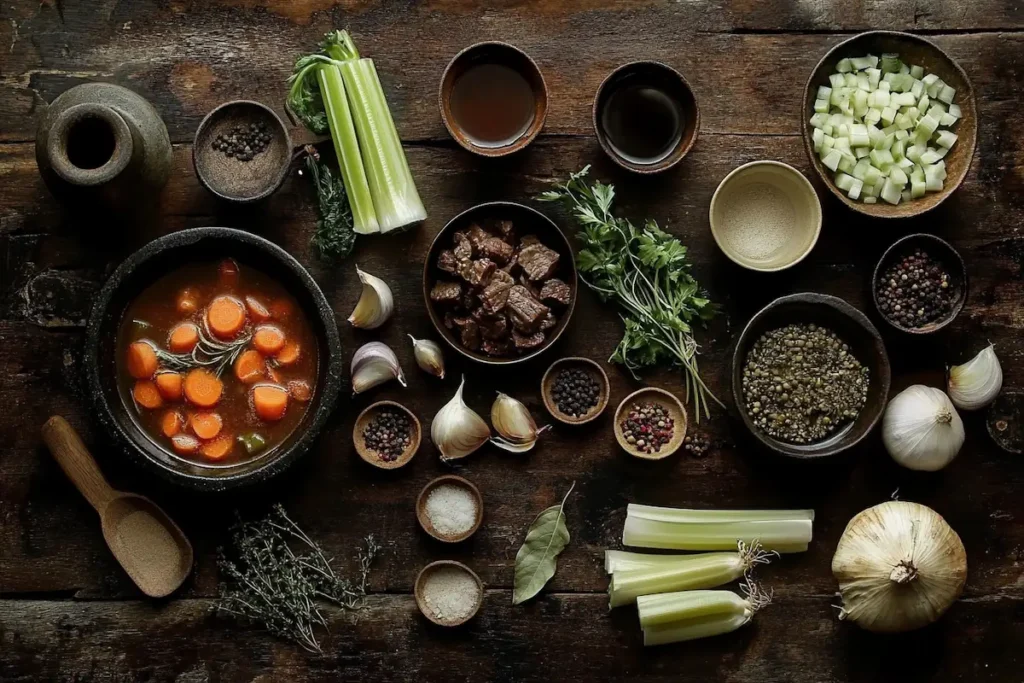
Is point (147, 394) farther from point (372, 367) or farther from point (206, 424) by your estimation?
point (372, 367)

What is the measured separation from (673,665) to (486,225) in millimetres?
1466

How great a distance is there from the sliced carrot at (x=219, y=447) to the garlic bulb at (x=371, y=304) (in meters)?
0.50

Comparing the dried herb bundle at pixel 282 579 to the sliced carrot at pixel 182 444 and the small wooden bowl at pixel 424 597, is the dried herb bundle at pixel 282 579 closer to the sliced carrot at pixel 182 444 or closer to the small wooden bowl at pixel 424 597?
the small wooden bowl at pixel 424 597

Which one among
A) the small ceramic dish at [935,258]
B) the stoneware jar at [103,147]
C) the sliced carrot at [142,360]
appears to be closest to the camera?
the stoneware jar at [103,147]

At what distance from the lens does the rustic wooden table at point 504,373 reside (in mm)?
2914

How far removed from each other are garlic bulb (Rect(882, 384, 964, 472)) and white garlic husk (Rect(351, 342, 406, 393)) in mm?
1500

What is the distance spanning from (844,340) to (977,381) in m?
0.42

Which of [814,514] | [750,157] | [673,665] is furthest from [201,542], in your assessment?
[750,157]

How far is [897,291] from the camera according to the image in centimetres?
288

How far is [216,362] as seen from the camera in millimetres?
2779

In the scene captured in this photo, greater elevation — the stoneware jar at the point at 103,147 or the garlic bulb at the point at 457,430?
the stoneware jar at the point at 103,147

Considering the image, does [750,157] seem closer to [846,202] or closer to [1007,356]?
[846,202]

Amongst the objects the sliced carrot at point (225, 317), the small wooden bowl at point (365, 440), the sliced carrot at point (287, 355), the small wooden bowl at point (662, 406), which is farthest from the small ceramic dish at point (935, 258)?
the sliced carrot at point (225, 317)

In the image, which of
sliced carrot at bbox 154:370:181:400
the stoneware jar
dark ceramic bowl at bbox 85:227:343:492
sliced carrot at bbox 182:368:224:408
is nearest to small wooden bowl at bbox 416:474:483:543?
dark ceramic bowl at bbox 85:227:343:492
